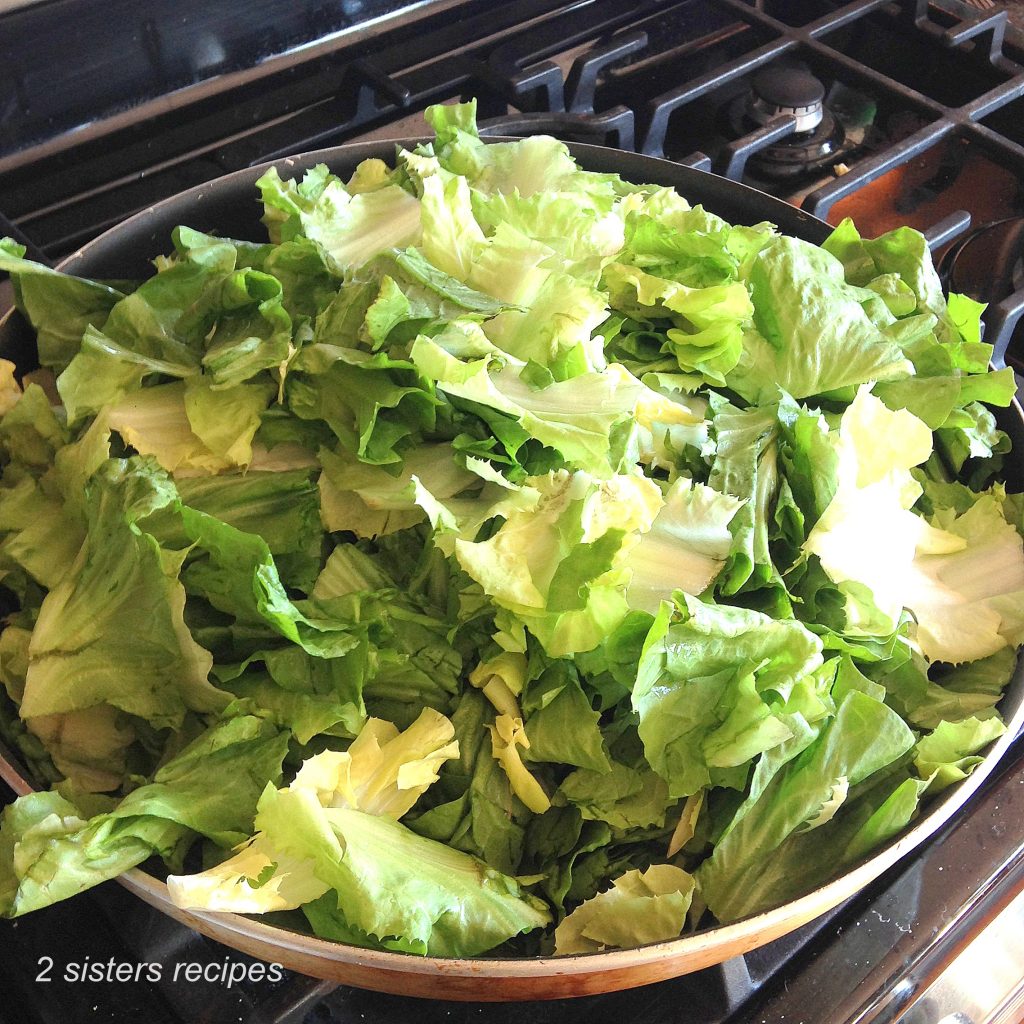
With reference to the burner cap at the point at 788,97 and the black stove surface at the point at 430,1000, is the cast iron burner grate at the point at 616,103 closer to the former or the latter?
the burner cap at the point at 788,97

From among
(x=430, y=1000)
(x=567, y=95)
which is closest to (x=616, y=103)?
(x=567, y=95)

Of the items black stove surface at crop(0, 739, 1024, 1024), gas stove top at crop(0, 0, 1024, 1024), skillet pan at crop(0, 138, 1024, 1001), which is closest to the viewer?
skillet pan at crop(0, 138, 1024, 1001)

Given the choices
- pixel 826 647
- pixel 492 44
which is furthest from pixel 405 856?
pixel 492 44

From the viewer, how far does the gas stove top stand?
110 centimetres

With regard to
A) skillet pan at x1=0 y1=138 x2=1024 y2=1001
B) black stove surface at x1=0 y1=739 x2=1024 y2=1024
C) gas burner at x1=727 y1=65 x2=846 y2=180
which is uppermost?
gas burner at x1=727 y1=65 x2=846 y2=180

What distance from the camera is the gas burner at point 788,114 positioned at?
3.87 feet

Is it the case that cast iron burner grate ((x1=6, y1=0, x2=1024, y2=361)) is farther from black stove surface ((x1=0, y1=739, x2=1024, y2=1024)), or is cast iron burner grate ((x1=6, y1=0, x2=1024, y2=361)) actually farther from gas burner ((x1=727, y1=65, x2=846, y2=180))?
black stove surface ((x1=0, y1=739, x2=1024, y2=1024))

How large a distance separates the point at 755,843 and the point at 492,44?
3.40 feet

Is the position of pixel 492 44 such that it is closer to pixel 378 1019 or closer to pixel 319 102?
pixel 319 102

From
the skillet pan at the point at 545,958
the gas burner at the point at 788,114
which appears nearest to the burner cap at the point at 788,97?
the gas burner at the point at 788,114

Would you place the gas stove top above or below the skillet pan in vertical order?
above

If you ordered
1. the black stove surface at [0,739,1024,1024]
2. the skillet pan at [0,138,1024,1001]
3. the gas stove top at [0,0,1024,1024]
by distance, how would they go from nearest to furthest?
the skillet pan at [0,138,1024,1001] → the black stove surface at [0,739,1024,1024] → the gas stove top at [0,0,1024,1024]

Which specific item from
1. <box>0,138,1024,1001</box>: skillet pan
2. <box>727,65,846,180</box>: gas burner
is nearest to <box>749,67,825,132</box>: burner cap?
<box>727,65,846,180</box>: gas burner

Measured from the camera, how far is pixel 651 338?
79 cm
